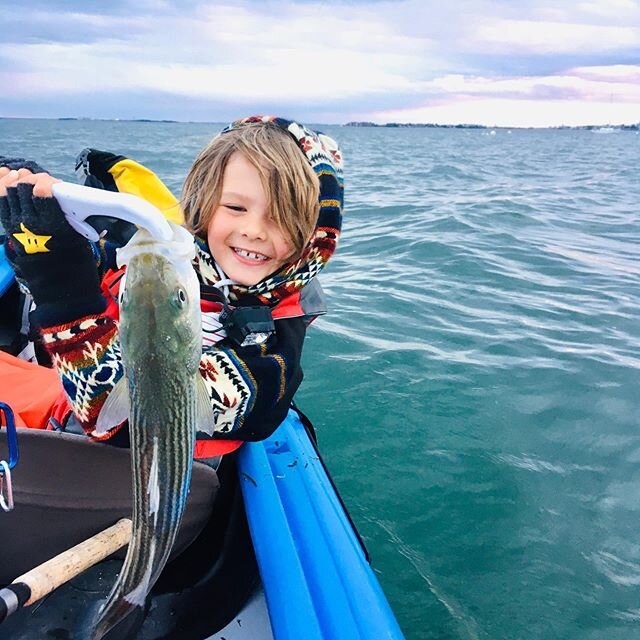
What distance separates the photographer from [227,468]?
3.14m

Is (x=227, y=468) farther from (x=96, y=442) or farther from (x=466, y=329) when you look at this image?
(x=466, y=329)

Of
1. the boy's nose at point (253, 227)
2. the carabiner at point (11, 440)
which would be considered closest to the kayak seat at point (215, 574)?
the carabiner at point (11, 440)

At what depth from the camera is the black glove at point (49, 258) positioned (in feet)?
5.56

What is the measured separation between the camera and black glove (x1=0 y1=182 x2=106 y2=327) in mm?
1695

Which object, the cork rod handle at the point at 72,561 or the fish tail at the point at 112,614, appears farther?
the cork rod handle at the point at 72,561

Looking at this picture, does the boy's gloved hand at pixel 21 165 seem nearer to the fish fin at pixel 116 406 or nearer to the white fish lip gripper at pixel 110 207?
the white fish lip gripper at pixel 110 207

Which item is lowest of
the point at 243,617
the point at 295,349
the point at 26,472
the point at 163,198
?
the point at 243,617

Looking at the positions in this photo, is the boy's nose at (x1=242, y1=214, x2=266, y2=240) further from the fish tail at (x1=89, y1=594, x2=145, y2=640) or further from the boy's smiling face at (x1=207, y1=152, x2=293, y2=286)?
the fish tail at (x1=89, y1=594, x2=145, y2=640)

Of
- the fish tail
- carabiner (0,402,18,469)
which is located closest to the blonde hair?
carabiner (0,402,18,469)

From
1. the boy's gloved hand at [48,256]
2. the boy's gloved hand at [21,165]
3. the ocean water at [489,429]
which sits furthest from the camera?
the ocean water at [489,429]

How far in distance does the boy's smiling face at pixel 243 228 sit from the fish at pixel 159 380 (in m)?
1.18

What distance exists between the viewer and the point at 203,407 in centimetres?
165

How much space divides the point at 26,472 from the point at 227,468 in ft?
3.55

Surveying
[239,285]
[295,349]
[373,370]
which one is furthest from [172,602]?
[373,370]
